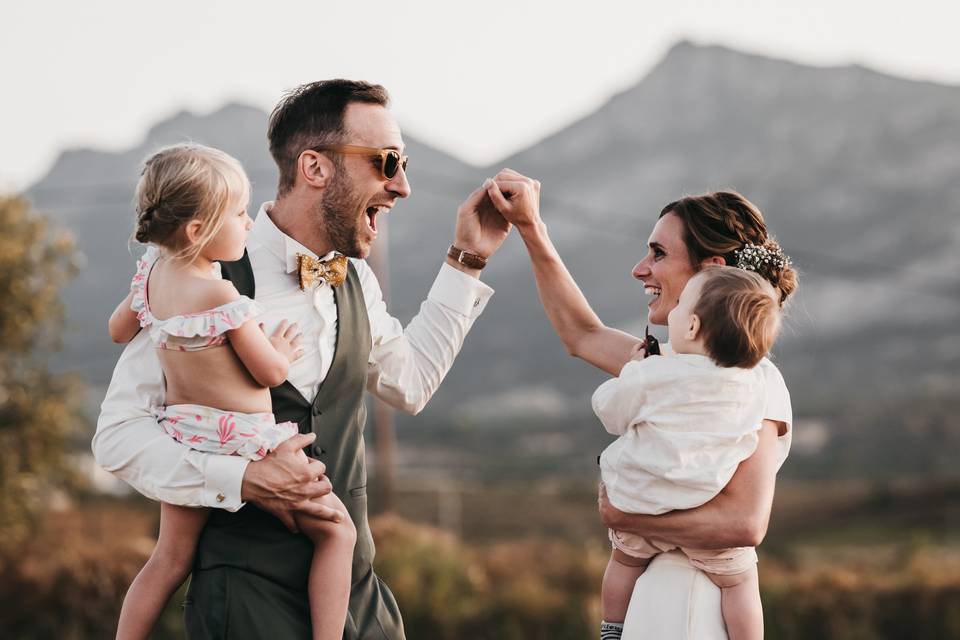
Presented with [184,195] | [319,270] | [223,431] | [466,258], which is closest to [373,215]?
[319,270]

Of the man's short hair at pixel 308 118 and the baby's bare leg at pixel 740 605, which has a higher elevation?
the man's short hair at pixel 308 118

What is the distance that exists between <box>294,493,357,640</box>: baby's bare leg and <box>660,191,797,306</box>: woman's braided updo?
138 centimetres

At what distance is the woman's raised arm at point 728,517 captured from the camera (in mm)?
3488

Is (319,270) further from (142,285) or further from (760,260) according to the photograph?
(760,260)

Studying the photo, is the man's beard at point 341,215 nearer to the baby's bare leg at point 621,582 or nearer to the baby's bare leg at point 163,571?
the baby's bare leg at point 163,571

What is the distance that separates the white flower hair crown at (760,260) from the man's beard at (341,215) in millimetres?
1213

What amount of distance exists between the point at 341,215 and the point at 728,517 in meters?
1.54

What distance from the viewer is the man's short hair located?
13.0 feet

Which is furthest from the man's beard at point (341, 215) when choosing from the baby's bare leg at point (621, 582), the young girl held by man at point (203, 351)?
the baby's bare leg at point (621, 582)

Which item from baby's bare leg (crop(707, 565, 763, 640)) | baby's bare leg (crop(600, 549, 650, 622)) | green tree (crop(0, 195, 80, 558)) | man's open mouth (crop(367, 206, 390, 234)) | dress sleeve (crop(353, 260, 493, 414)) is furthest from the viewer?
green tree (crop(0, 195, 80, 558))

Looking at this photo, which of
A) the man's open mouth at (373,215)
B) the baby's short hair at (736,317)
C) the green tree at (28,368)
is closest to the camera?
the baby's short hair at (736,317)

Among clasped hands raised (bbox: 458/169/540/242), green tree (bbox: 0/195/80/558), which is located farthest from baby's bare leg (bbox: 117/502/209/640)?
green tree (bbox: 0/195/80/558)

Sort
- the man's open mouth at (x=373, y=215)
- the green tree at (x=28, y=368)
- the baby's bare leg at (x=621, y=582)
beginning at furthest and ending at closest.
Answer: the green tree at (x=28, y=368) → the man's open mouth at (x=373, y=215) → the baby's bare leg at (x=621, y=582)

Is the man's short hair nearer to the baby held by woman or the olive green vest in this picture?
the olive green vest
